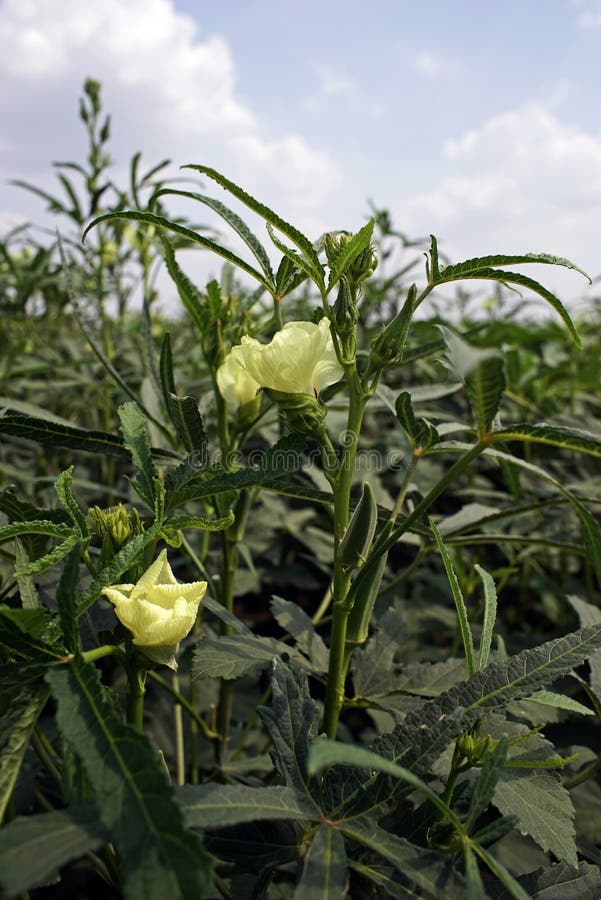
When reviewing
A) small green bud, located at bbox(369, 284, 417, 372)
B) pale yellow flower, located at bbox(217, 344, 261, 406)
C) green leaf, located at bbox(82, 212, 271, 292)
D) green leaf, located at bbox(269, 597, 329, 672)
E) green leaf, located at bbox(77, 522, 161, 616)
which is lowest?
green leaf, located at bbox(269, 597, 329, 672)

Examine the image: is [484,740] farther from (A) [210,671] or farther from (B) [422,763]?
(A) [210,671]

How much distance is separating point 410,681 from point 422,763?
34 cm

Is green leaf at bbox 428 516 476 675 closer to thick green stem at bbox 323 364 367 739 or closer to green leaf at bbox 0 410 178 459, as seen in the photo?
thick green stem at bbox 323 364 367 739

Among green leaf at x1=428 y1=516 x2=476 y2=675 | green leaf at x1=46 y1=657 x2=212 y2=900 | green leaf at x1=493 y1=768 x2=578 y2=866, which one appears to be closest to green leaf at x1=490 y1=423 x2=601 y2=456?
green leaf at x1=428 y1=516 x2=476 y2=675

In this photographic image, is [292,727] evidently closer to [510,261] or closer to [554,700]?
[554,700]

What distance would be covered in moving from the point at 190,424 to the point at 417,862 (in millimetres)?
525

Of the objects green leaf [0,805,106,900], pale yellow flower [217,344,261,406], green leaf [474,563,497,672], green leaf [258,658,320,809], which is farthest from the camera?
pale yellow flower [217,344,261,406]

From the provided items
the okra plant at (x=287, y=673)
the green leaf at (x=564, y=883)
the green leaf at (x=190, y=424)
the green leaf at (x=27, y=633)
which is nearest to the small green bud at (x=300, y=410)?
the okra plant at (x=287, y=673)

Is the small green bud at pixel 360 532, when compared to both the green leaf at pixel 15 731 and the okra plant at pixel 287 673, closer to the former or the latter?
the okra plant at pixel 287 673

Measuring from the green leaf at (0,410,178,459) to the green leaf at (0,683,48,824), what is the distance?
322 mm

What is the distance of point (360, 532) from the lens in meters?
0.75

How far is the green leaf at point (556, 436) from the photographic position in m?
0.66

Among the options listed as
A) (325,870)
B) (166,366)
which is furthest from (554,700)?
(166,366)

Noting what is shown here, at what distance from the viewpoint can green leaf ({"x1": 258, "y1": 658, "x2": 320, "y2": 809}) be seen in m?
0.63
